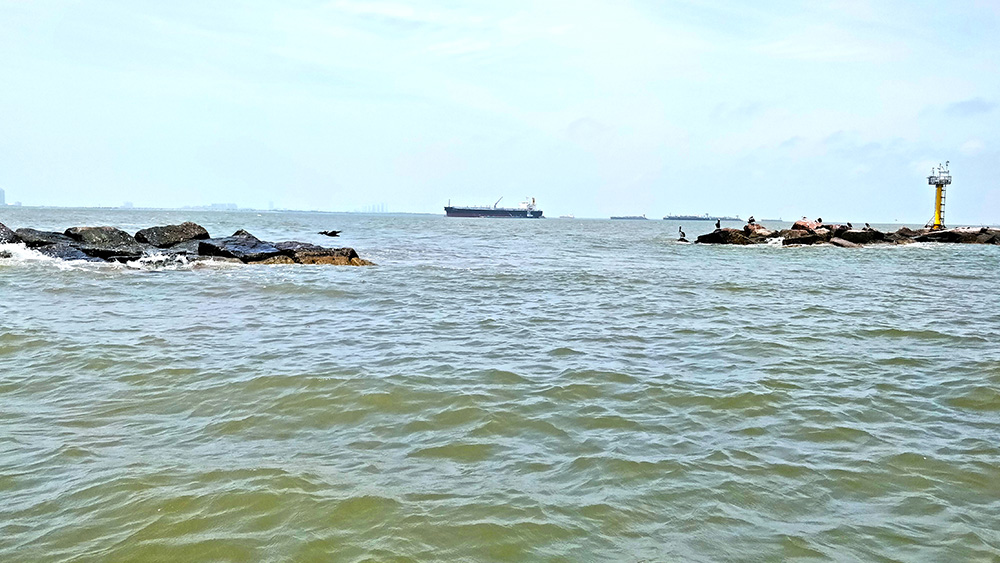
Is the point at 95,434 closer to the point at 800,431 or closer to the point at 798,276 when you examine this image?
the point at 800,431

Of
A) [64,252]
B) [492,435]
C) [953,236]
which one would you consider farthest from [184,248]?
[953,236]

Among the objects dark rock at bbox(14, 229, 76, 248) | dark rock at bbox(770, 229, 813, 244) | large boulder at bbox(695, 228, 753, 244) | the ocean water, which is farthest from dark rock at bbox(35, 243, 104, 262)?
dark rock at bbox(770, 229, 813, 244)

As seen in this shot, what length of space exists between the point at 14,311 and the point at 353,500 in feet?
37.0

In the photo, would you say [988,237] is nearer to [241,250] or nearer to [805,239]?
[805,239]

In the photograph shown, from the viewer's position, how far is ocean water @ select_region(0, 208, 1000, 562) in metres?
4.13

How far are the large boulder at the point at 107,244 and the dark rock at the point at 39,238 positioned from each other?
1.15 feet

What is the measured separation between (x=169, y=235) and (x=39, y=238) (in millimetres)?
4419

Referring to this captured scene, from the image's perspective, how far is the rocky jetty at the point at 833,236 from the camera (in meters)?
43.1

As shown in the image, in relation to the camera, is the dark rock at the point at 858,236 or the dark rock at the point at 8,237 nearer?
the dark rock at the point at 8,237

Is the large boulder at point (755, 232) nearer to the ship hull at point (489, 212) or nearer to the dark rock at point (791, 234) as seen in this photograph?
the dark rock at point (791, 234)

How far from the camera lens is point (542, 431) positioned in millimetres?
6086

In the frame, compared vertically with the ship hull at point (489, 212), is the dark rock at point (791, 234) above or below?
below

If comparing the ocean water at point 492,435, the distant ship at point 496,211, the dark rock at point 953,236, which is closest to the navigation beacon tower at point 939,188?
the dark rock at point 953,236

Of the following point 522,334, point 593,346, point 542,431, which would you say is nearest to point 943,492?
point 542,431
